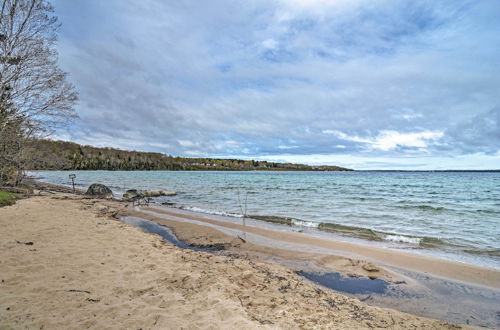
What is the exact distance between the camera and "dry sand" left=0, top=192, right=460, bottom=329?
3.85 meters

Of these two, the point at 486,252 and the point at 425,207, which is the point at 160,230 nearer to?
the point at 486,252

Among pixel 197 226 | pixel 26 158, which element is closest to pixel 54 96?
pixel 26 158

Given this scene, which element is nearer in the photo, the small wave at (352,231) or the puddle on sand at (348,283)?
the puddle on sand at (348,283)

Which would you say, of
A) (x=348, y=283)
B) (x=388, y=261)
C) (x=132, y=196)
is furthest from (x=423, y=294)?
(x=132, y=196)

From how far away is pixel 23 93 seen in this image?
15.2 m

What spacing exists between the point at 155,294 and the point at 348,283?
4269 mm

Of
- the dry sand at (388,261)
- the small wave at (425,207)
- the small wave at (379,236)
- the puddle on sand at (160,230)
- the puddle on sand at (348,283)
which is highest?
the small wave at (425,207)

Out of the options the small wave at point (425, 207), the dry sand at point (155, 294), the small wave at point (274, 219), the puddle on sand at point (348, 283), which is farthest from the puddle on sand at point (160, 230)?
the small wave at point (425, 207)

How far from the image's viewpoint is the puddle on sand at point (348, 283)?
5.96 meters

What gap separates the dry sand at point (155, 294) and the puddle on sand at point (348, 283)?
53cm

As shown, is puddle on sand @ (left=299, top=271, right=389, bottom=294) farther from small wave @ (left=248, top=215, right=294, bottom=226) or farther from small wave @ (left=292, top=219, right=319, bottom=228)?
small wave @ (left=248, top=215, right=294, bottom=226)

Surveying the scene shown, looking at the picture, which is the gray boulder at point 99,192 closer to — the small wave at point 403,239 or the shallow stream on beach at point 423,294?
the shallow stream on beach at point 423,294

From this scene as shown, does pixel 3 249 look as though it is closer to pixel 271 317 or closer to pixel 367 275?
pixel 271 317

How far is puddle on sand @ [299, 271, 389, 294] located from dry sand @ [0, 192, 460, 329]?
1.75 feet
